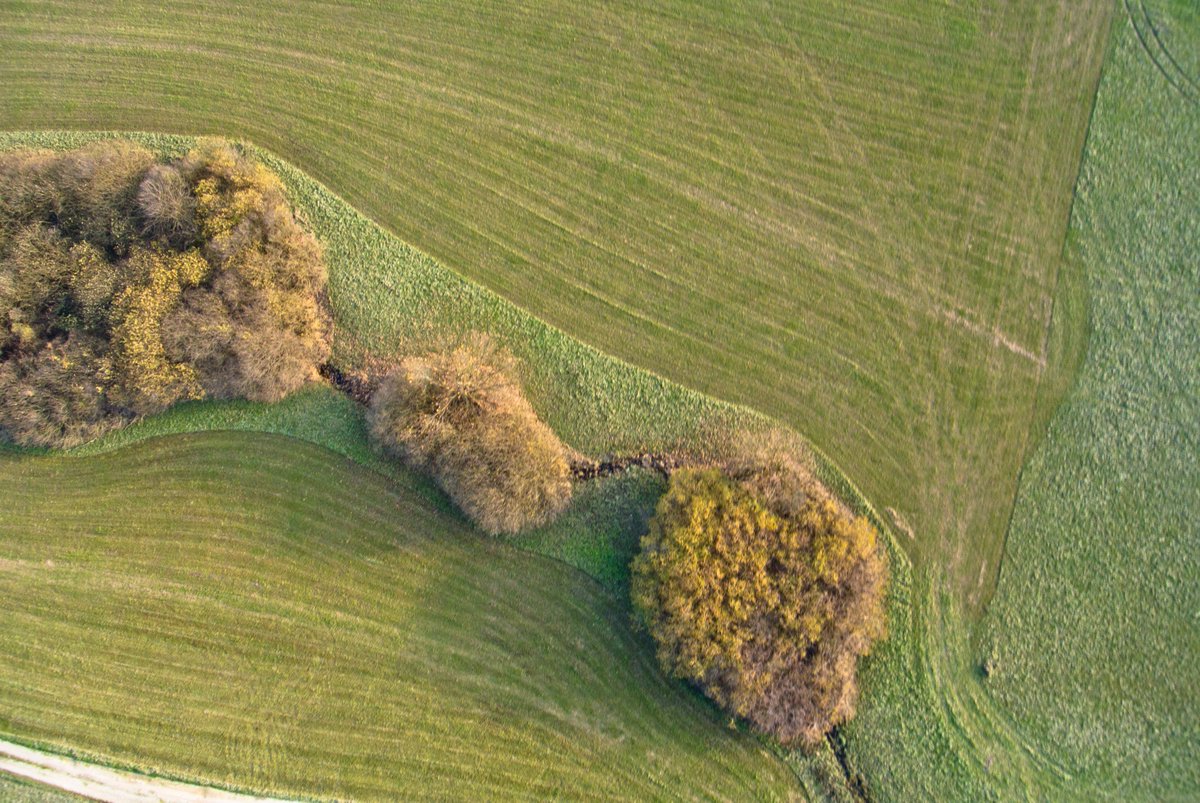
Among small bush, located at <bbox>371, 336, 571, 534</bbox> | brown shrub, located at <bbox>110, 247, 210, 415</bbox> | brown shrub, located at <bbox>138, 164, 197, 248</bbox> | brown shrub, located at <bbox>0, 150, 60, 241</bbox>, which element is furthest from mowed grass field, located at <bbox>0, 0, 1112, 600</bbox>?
brown shrub, located at <bbox>110, 247, 210, 415</bbox>

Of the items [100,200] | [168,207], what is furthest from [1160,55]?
[100,200]

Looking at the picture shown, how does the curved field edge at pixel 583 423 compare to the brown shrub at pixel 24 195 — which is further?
the brown shrub at pixel 24 195

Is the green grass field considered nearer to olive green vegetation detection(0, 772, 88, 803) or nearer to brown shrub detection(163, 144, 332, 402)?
brown shrub detection(163, 144, 332, 402)

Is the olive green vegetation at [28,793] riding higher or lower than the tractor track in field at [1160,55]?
lower

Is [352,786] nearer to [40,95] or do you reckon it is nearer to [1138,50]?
[40,95]

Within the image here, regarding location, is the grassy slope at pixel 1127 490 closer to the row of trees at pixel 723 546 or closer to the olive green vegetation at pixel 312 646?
the row of trees at pixel 723 546

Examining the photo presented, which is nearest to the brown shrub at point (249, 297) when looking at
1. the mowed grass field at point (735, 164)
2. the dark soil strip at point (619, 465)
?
the mowed grass field at point (735, 164)

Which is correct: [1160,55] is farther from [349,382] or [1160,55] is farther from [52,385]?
[52,385]
